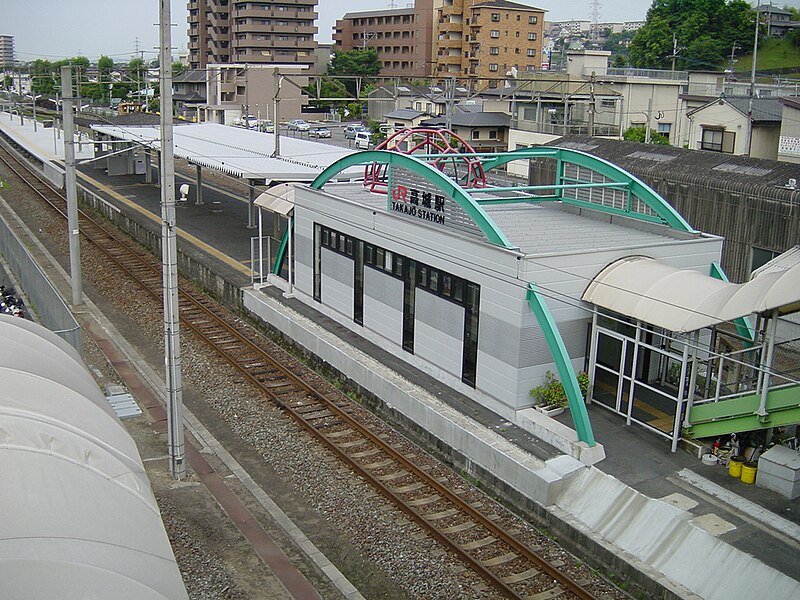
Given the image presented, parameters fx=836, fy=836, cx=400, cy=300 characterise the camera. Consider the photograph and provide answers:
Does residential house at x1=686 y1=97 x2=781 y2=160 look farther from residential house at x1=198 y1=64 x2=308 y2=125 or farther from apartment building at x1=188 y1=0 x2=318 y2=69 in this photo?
apartment building at x1=188 y1=0 x2=318 y2=69

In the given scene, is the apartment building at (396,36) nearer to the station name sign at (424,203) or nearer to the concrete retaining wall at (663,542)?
the station name sign at (424,203)

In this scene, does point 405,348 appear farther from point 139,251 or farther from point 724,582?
point 139,251

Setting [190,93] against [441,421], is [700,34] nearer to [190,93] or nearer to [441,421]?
[190,93]

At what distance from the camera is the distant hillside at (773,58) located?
71188 mm

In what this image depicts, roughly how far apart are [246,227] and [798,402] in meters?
19.0

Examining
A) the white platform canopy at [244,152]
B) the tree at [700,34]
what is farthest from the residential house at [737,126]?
the tree at [700,34]

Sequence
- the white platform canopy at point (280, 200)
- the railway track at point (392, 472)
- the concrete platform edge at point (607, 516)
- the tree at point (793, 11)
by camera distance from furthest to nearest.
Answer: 1. the tree at point (793, 11)
2. the white platform canopy at point (280, 200)
3. the railway track at point (392, 472)
4. the concrete platform edge at point (607, 516)

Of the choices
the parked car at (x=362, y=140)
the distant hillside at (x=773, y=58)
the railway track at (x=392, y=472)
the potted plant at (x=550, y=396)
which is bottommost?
the railway track at (x=392, y=472)

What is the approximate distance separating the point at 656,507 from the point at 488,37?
71.4m

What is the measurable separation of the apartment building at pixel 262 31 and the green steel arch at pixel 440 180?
65888 mm

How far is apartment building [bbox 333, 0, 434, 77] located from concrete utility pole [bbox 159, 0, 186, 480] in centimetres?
7431

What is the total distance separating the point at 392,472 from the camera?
11398mm

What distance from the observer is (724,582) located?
324 inches

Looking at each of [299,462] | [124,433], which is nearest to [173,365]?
[299,462]
